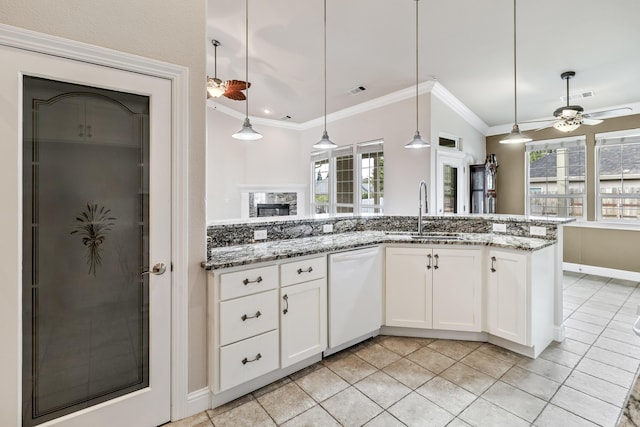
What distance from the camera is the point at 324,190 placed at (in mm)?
7449

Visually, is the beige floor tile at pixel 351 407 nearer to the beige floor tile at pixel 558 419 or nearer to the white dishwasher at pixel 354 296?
the white dishwasher at pixel 354 296

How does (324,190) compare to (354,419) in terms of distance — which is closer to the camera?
(354,419)

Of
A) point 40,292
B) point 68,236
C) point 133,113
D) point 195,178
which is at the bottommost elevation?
point 40,292

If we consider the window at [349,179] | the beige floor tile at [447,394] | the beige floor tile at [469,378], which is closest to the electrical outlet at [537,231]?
the beige floor tile at [469,378]

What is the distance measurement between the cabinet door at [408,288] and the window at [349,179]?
3073 mm

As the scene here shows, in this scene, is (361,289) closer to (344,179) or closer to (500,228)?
(500,228)

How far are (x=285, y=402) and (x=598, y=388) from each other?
221 cm

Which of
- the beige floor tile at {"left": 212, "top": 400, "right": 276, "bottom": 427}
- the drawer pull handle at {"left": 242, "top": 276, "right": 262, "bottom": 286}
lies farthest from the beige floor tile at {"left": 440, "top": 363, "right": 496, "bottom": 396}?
the drawer pull handle at {"left": 242, "top": 276, "right": 262, "bottom": 286}

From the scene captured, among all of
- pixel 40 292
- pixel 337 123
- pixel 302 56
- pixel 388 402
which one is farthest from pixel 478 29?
pixel 40 292

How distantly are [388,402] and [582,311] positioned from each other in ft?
10.3

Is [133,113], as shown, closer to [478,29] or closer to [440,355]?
[440,355]

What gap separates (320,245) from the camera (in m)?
2.50

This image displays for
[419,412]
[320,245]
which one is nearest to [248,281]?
[320,245]

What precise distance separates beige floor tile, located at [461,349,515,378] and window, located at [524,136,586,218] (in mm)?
4878
